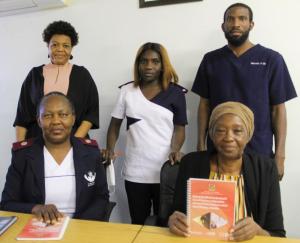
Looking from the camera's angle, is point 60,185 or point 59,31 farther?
point 59,31

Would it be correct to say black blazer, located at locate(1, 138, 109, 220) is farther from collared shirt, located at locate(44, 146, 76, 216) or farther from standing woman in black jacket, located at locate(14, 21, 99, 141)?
standing woman in black jacket, located at locate(14, 21, 99, 141)

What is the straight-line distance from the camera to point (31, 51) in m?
3.03

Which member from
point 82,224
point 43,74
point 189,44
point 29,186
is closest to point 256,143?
point 189,44

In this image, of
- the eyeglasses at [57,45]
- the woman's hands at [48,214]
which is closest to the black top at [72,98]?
the eyeglasses at [57,45]

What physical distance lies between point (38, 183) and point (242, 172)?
1062 millimetres

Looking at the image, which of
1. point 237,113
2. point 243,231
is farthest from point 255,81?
point 243,231

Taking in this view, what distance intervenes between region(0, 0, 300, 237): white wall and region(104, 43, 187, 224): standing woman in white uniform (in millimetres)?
425

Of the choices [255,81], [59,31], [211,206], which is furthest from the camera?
[59,31]

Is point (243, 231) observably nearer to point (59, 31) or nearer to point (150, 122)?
point (150, 122)

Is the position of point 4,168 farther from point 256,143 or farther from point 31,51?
point 256,143

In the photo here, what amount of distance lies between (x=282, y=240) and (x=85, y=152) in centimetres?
111

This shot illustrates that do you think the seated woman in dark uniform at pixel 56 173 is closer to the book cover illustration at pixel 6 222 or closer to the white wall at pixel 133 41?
the book cover illustration at pixel 6 222

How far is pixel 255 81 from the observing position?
203 centimetres

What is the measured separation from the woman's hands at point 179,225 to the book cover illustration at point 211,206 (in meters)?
0.06
